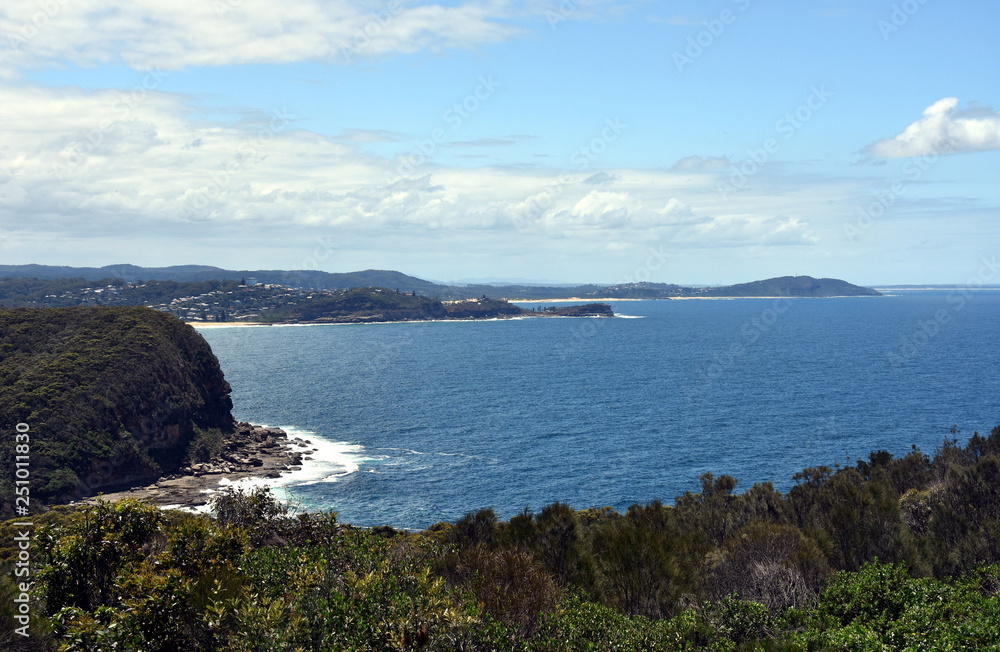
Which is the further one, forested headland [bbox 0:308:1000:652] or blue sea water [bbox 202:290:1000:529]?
blue sea water [bbox 202:290:1000:529]

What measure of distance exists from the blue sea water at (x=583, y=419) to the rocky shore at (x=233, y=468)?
3.41m

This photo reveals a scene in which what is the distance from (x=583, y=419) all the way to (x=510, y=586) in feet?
288

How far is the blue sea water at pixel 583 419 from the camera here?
74.3m

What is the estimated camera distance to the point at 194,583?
53.3ft

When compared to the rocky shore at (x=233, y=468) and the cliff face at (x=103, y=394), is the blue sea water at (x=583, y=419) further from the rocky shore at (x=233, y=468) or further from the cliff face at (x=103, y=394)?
the cliff face at (x=103, y=394)

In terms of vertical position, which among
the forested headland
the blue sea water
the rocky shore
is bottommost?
the rocky shore

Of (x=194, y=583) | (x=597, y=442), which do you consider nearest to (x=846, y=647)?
(x=194, y=583)

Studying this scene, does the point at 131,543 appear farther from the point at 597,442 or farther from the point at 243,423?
the point at 243,423

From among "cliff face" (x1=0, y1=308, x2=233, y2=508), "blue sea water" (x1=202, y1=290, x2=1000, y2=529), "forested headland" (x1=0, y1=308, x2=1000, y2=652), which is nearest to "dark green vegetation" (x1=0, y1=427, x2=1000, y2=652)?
"forested headland" (x1=0, y1=308, x2=1000, y2=652)

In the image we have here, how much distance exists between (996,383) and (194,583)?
15133 centimetres

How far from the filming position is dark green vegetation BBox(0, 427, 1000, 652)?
1558 cm

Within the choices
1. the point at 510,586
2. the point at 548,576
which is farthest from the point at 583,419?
the point at 510,586

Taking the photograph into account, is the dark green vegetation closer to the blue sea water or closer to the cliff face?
the blue sea water

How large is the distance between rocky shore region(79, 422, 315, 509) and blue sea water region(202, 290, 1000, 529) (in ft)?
11.2
